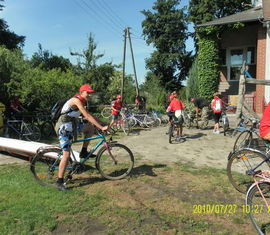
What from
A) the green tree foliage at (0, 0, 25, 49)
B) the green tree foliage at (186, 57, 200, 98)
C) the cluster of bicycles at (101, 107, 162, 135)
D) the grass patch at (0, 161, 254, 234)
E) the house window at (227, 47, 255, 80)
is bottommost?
the grass patch at (0, 161, 254, 234)

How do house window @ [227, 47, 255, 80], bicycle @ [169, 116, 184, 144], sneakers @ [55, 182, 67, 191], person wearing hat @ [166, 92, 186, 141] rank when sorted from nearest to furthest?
sneakers @ [55, 182, 67, 191] → bicycle @ [169, 116, 184, 144] → person wearing hat @ [166, 92, 186, 141] → house window @ [227, 47, 255, 80]

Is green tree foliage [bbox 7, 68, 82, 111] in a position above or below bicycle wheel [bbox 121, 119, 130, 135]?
above

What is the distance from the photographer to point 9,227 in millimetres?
3426

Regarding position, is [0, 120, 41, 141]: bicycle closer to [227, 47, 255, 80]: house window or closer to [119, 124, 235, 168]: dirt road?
[119, 124, 235, 168]: dirt road

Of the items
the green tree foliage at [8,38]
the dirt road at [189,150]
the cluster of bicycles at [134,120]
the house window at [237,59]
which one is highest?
the green tree foliage at [8,38]

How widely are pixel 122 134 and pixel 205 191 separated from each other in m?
7.32

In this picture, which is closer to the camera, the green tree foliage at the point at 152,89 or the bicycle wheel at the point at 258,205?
the bicycle wheel at the point at 258,205

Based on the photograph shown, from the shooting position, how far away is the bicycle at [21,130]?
9389 millimetres

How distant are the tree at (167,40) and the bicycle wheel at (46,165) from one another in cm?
2624

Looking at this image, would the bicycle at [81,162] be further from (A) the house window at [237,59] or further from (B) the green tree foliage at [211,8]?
(B) the green tree foliage at [211,8]

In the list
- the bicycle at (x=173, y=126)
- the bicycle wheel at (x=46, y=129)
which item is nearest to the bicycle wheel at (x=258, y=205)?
the bicycle at (x=173, y=126)

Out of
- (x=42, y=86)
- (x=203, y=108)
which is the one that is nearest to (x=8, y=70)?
(x=42, y=86)

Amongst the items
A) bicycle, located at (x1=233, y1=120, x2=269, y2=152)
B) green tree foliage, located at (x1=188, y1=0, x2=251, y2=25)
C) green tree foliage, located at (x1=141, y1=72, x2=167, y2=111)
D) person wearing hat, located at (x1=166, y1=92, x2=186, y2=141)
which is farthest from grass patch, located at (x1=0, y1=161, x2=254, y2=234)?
green tree foliage, located at (x1=188, y1=0, x2=251, y2=25)

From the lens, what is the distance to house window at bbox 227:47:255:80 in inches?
Answer: 621
